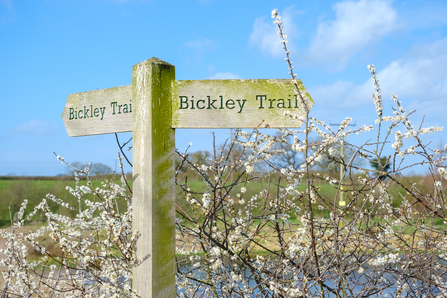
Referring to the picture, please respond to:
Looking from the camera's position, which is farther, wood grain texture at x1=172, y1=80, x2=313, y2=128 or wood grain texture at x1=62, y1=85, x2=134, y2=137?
wood grain texture at x1=62, y1=85, x2=134, y2=137

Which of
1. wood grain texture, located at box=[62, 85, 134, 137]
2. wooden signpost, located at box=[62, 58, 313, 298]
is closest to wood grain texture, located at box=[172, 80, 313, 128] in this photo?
wooden signpost, located at box=[62, 58, 313, 298]

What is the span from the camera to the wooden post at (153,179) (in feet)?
6.23

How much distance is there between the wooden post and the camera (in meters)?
1.90

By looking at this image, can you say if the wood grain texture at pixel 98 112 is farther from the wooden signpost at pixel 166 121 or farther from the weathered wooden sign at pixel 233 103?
the weathered wooden sign at pixel 233 103

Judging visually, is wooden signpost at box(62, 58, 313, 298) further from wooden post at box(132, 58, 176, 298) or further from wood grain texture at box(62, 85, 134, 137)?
wood grain texture at box(62, 85, 134, 137)

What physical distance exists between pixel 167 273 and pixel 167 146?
0.69 meters

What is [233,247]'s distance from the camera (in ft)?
9.14

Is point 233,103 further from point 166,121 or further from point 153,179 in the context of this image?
point 153,179

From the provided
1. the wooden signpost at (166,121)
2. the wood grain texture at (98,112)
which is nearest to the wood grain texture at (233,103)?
the wooden signpost at (166,121)

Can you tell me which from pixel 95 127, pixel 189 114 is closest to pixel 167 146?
pixel 189 114

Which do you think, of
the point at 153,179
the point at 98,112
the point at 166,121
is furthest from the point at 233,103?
the point at 98,112

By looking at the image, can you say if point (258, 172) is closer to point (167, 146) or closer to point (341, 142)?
point (341, 142)

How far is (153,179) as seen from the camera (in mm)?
→ 1909

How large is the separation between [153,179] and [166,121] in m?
0.33
